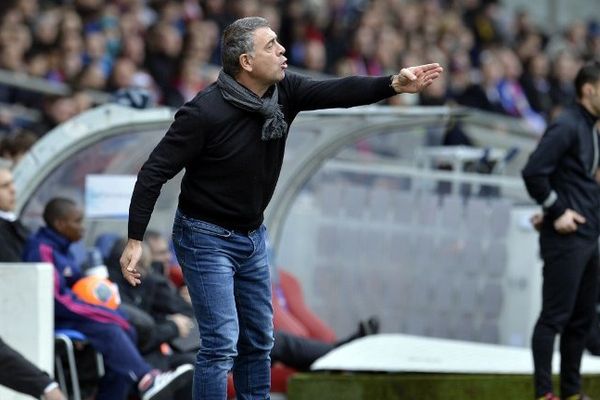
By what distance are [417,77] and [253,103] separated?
28.2 inches

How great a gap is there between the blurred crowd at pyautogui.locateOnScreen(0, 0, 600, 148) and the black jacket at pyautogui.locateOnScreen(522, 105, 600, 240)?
5243mm

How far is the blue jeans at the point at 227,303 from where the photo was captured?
6707 millimetres

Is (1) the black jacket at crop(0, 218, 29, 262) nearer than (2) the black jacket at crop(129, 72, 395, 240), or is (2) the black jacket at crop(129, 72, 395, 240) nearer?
(2) the black jacket at crop(129, 72, 395, 240)

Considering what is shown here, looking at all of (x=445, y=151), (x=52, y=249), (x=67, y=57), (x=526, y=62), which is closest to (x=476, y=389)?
(x=52, y=249)

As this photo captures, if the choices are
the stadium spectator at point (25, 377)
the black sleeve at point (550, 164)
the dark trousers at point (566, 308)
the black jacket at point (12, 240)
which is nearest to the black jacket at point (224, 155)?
the stadium spectator at point (25, 377)

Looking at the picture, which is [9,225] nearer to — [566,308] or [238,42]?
[238,42]

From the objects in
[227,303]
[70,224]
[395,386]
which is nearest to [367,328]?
[395,386]

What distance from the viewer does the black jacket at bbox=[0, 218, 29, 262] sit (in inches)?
353

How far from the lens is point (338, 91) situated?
6.77 meters

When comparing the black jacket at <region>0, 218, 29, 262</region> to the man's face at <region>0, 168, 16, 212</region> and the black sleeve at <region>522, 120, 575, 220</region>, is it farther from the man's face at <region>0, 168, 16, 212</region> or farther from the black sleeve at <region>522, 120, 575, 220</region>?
the black sleeve at <region>522, 120, 575, 220</region>

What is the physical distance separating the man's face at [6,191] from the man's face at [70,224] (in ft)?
1.00

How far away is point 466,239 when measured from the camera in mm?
12477

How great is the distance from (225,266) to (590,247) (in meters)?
2.49

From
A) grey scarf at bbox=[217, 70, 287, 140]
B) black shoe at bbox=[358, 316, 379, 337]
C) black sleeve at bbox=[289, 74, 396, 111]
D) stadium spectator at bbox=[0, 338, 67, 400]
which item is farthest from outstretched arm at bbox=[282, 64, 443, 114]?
black shoe at bbox=[358, 316, 379, 337]
